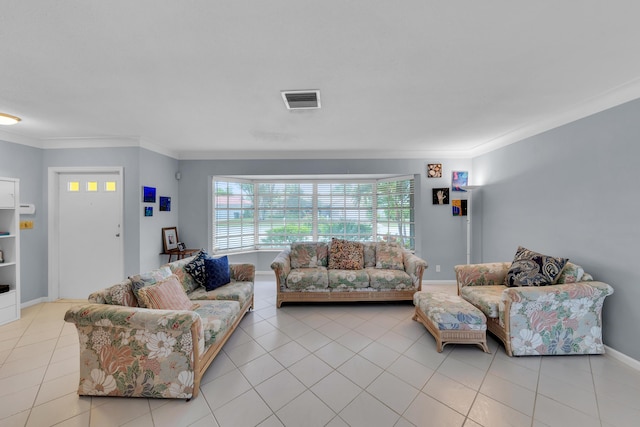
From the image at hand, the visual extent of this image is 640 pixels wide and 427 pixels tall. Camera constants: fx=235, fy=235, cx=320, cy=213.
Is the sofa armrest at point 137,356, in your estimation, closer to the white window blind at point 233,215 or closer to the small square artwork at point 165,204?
the small square artwork at point 165,204

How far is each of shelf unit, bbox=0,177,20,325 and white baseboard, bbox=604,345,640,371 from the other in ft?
22.1

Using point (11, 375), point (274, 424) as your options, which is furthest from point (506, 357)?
point (11, 375)

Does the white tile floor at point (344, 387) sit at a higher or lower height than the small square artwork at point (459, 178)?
lower

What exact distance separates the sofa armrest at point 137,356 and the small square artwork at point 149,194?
7.45ft

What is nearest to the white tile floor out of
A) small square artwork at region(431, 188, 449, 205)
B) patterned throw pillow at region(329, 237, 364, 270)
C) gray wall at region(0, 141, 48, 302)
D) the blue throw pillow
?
the blue throw pillow

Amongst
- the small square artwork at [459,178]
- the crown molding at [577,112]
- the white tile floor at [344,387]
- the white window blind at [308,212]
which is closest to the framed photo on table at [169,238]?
the white window blind at [308,212]

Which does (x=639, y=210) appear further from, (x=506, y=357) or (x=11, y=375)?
(x=11, y=375)

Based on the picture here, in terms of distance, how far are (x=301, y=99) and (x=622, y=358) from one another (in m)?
3.82

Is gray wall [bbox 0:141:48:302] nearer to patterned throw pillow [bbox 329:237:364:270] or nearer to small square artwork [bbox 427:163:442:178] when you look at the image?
patterned throw pillow [bbox 329:237:364:270]

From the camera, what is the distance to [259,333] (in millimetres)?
2691

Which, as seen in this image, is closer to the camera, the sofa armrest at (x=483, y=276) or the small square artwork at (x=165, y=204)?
the sofa armrest at (x=483, y=276)

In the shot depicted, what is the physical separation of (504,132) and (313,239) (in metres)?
3.72

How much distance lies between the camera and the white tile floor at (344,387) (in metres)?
1.59

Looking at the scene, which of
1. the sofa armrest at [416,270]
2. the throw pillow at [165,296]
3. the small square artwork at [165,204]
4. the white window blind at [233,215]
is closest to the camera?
the throw pillow at [165,296]
